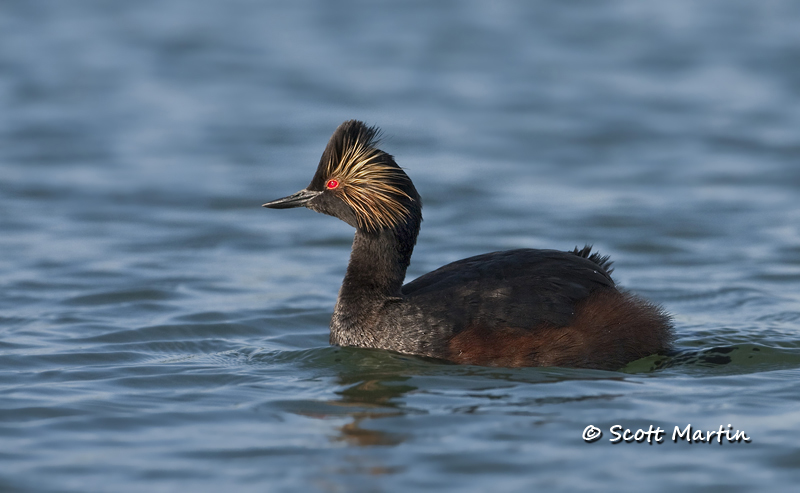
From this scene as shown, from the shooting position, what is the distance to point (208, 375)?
876 cm

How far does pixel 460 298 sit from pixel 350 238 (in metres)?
5.30

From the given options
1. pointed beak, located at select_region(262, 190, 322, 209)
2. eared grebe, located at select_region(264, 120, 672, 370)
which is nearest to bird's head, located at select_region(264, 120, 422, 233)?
eared grebe, located at select_region(264, 120, 672, 370)

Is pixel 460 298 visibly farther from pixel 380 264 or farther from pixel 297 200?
pixel 297 200

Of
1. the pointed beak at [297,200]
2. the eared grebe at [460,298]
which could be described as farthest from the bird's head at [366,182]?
the pointed beak at [297,200]

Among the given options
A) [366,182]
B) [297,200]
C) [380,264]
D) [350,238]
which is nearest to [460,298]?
[380,264]

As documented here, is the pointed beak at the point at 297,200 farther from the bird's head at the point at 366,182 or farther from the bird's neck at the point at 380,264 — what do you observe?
the bird's neck at the point at 380,264

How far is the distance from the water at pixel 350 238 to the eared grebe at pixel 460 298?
0.24 meters

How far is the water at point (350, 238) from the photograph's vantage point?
23.1 ft

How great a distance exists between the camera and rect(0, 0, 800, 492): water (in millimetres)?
7043

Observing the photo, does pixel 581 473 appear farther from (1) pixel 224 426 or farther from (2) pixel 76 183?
(2) pixel 76 183

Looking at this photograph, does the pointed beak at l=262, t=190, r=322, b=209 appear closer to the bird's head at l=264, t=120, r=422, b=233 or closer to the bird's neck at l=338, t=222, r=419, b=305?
the bird's head at l=264, t=120, r=422, b=233

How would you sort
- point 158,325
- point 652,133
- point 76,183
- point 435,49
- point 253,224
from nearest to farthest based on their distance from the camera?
point 158,325 → point 253,224 → point 76,183 → point 652,133 → point 435,49

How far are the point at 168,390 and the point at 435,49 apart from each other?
15659 millimetres

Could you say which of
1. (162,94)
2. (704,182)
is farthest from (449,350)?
(162,94)
